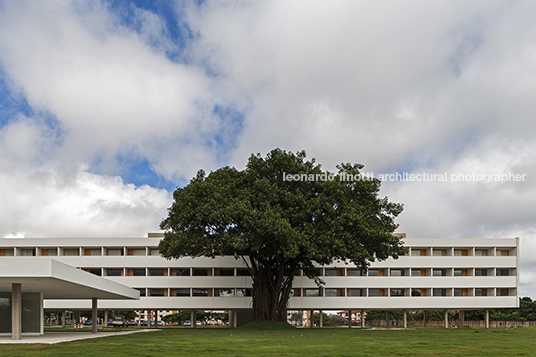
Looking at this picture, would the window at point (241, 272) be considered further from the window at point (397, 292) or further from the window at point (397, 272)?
the window at point (397, 292)

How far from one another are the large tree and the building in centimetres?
1824

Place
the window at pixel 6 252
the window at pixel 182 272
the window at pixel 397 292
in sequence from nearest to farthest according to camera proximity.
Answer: the window at pixel 182 272 → the window at pixel 6 252 → the window at pixel 397 292

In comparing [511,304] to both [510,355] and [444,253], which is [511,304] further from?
[510,355]

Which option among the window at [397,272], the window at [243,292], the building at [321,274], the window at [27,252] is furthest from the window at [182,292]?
the window at [397,272]

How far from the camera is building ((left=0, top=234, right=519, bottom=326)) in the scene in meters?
60.7

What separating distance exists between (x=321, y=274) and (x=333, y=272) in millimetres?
1626

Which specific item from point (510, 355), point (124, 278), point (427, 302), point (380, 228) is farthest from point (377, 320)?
point (510, 355)

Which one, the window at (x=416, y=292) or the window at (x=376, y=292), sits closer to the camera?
the window at (x=376, y=292)

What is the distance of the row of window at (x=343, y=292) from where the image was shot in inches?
2399

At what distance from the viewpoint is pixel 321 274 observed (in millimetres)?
62781

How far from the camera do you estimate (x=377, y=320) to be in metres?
92.2

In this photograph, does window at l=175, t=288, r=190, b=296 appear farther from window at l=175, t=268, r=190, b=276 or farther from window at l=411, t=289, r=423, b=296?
window at l=411, t=289, r=423, b=296

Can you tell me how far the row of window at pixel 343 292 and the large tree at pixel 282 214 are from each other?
18748mm

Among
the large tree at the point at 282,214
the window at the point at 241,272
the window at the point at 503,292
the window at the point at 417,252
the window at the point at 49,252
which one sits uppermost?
the large tree at the point at 282,214
